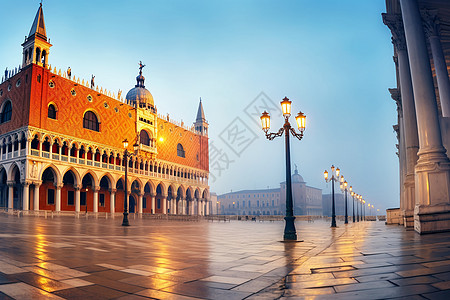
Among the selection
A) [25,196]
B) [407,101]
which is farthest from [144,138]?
[407,101]

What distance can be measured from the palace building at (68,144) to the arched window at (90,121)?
119 mm

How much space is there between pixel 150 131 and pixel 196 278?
48.3m

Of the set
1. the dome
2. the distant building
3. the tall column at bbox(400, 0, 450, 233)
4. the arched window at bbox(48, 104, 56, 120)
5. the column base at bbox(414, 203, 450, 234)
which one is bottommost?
the distant building

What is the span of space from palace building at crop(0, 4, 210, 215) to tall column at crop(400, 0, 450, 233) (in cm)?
2633

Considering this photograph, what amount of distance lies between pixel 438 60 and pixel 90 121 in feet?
123

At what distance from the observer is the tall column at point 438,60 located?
1316 cm

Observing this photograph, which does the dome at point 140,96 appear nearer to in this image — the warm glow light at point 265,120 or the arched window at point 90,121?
the arched window at point 90,121

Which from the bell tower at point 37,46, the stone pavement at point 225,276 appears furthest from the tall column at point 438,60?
the bell tower at point 37,46

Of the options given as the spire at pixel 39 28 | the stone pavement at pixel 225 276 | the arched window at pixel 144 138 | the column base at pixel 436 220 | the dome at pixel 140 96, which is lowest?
the stone pavement at pixel 225 276

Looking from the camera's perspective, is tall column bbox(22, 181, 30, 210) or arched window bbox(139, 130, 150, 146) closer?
tall column bbox(22, 181, 30, 210)

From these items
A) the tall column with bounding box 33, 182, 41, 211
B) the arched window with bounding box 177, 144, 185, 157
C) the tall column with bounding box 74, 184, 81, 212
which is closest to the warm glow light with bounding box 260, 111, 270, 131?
the tall column with bounding box 33, 182, 41, 211

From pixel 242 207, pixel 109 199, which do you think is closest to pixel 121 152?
pixel 109 199

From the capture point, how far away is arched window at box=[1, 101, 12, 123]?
37631 millimetres

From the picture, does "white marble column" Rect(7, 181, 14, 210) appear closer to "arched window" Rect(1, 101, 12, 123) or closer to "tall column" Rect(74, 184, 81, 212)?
"tall column" Rect(74, 184, 81, 212)
